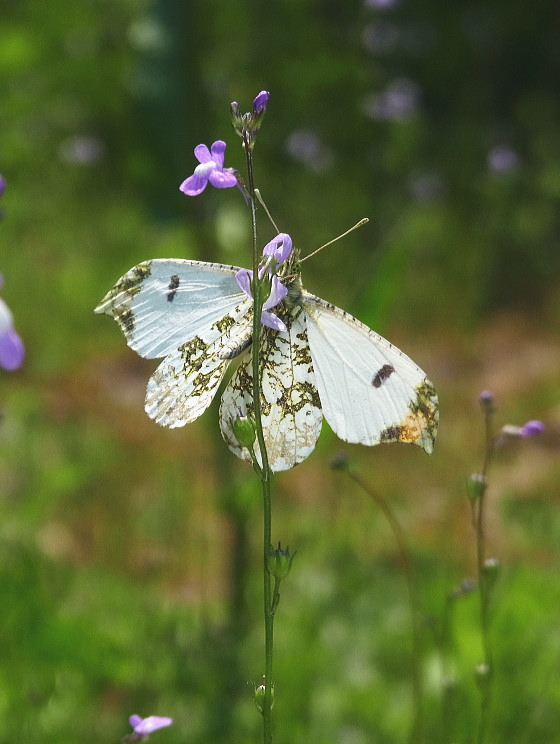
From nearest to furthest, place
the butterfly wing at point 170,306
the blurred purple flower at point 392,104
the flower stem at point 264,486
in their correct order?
the flower stem at point 264,486 → the butterfly wing at point 170,306 → the blurred purple flower at point 392,104

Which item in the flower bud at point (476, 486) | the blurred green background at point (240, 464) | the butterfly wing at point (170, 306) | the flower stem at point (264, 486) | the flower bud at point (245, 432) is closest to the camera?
the flower stem at point (264, 486)

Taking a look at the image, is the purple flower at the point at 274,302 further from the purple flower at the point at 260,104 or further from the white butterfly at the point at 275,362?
the purple flower at the point at 260,104

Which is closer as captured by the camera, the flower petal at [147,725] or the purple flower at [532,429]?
the flower petal at [147,725]

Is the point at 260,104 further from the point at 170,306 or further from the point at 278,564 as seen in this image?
the point at 278,564

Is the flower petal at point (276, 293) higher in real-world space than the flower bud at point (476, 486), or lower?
higher

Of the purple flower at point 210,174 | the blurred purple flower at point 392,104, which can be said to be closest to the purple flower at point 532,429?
the purple flower at point 210,174

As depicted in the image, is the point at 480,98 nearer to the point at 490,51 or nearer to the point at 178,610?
the point at 490,51

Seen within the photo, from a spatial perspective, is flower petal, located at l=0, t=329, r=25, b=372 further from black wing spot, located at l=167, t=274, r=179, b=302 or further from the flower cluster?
the flower cluster
